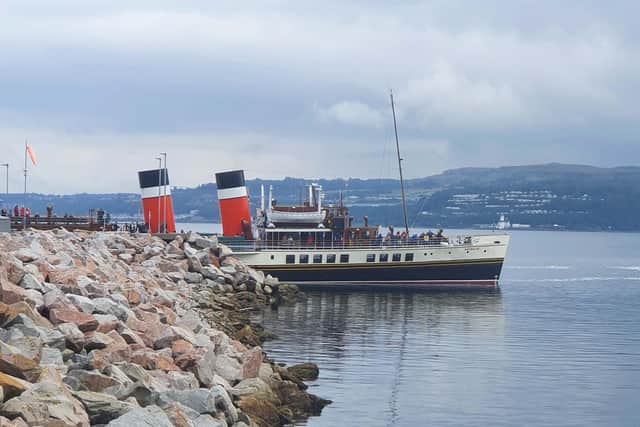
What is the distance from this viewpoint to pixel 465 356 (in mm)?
31484

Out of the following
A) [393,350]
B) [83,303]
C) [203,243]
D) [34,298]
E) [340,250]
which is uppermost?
[203,243]

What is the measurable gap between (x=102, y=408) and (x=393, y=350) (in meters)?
18.2

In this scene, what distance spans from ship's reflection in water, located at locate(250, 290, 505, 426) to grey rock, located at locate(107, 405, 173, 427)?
21.2 ft

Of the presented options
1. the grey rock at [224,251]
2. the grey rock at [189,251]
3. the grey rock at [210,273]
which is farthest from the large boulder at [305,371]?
the grey rock at [224,251]

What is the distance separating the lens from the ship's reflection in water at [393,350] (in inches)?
931

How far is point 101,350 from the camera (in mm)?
18344

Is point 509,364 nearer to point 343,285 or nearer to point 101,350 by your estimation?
point 101,350

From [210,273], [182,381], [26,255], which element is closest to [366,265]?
[210,273]

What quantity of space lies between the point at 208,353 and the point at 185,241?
3164 centimetres

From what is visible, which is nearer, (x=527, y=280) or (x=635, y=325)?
(x=635, y=325)

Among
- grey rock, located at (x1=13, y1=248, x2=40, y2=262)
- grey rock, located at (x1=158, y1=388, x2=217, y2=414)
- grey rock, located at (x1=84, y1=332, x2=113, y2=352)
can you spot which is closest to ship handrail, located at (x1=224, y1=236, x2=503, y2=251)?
grey rock, located at (x1=13, y1=248, x2=40, y2=262)

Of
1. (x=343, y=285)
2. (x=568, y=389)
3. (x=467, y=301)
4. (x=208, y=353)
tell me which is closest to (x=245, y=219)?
(x=343, y=285)

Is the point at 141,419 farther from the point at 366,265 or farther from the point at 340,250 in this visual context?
the point at 366,265

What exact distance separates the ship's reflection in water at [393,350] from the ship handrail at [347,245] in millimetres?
4405
